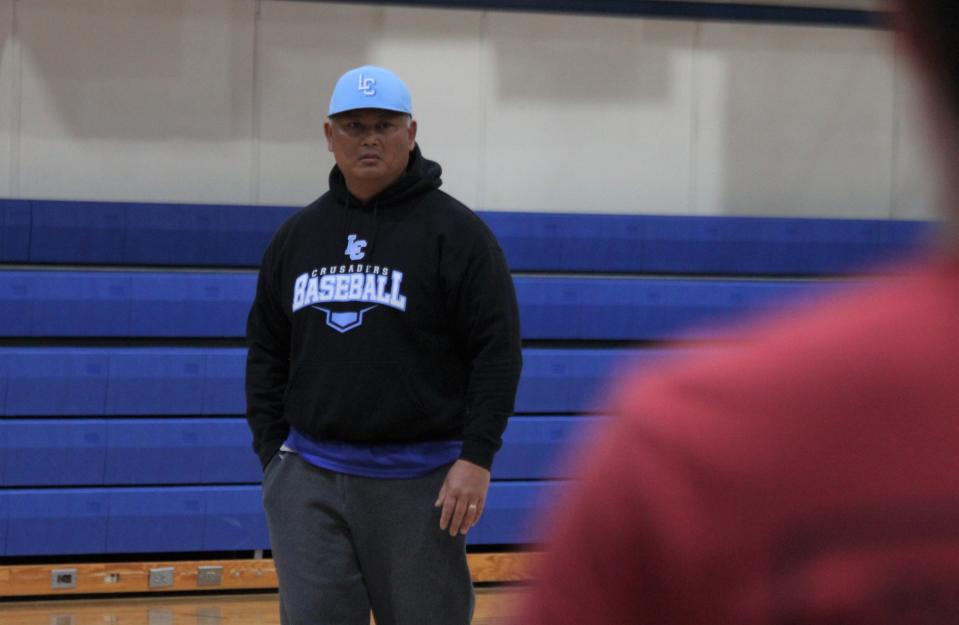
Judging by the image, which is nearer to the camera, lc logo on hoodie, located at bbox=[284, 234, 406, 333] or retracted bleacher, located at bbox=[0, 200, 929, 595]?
lc logo on hoodie, located at bbox=[284, 234, 406, 333]

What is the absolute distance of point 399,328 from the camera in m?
2.87

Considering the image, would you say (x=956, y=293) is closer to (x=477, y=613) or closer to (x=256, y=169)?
(x=477, y=613)

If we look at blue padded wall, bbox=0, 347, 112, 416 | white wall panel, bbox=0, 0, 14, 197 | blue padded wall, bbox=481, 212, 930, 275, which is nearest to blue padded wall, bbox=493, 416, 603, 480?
blue padded wall, bbox=481, 212, 930, 275

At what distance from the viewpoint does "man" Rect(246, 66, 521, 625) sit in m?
2.84

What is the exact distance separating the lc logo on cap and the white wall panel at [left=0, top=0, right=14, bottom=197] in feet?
10.7

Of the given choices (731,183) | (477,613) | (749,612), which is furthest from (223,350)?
(749,612)

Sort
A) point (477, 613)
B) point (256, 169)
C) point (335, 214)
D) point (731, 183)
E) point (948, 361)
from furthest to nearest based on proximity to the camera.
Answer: point (731, 183), point (256, 169), point (477, 613), point (335, 214), point (948, 361)

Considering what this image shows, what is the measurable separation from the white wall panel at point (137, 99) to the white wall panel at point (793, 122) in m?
2.26

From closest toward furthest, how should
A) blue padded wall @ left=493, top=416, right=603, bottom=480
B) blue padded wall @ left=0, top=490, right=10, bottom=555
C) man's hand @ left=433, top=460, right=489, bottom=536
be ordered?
man's hand @ left=433, top=460, right=489, bottom=536
blue padded wall @ left=0, top=490, right=10, bottom=555
blue padded wall @ left=493, top=416, right=603, bottom=480

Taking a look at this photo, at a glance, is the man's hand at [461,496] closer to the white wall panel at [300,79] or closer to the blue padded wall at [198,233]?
the blue padded wall at [198,233]

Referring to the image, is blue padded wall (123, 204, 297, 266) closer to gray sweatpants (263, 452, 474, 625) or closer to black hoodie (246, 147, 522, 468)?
black hoodie (246, 147, 522, 468)

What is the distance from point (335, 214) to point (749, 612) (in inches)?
101

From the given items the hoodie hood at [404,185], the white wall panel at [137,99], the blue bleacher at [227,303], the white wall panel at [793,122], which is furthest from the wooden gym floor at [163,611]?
the hoodie hood at [404,185]

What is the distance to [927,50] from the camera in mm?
528
